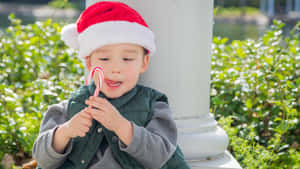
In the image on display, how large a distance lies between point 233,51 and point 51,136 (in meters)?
2.67

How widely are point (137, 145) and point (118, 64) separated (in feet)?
1.20

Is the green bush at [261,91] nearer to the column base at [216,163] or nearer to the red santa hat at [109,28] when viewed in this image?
the column base at [216,163]

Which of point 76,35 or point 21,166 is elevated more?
point 76,35

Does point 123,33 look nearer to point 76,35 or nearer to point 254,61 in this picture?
point 76,35

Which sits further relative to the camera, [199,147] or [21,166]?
[21,166]

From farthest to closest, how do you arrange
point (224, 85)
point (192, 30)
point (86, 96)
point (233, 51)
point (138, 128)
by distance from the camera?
point (233, 51), point (224, 85), point (192, 30), point (86, 96), point (138, 128)

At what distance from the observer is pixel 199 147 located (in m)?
2.19

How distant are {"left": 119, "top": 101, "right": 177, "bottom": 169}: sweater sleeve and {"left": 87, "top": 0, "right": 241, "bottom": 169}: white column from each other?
328 mm

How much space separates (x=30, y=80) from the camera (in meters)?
3.62

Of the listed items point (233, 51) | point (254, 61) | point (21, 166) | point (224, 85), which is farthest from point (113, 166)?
point (233, 51)

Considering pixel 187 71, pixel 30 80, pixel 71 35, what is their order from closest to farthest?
pixel 71 35, pixel 187 71, pixel 30 80

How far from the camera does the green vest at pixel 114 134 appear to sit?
1.72 m

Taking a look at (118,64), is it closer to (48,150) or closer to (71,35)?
(71,35)

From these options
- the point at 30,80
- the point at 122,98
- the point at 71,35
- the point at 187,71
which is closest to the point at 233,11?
the point at 30,80
